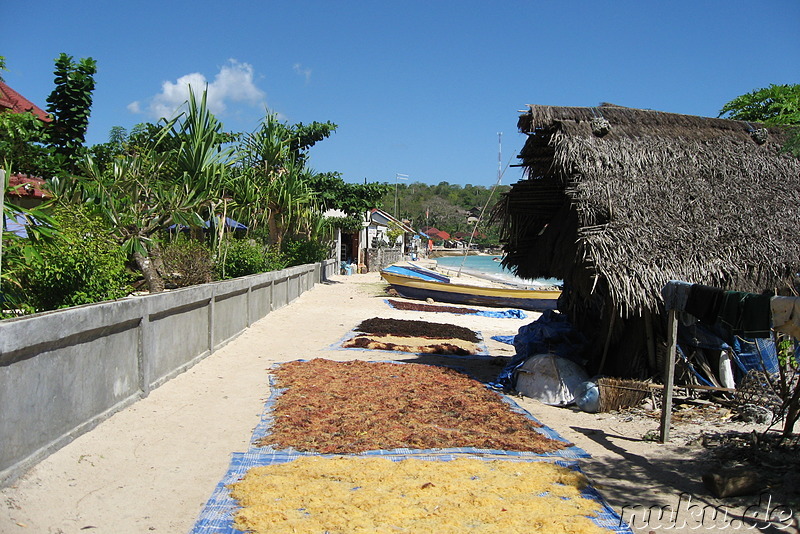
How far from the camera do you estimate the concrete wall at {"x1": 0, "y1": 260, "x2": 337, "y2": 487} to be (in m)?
4.98

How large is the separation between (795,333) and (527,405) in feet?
13.5

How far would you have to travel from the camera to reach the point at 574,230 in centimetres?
1018

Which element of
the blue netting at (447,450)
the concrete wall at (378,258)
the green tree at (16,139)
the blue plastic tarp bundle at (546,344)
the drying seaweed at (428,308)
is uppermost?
the green tree at (16,139)

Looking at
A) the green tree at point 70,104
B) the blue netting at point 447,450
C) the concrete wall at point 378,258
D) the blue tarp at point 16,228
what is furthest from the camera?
the concrete wall at point 378,258

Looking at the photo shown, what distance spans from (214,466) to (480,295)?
65.8 ft

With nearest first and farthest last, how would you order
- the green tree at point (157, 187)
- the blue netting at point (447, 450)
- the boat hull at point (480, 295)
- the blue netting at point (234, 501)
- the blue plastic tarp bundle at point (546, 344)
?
the blue netting at point (234, 501) < the blue netting at point (447, 450) < the blue plastic tarp bundle at point (546, 344) < the green tree at point (157, 187) < the boat hull at point (480, 295)

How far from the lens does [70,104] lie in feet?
59.3

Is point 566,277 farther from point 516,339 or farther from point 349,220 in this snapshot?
point 349,220

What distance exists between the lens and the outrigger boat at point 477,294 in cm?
2483

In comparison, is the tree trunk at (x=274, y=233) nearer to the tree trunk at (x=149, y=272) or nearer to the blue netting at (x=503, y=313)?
the blue netting at (x=503, y=313)

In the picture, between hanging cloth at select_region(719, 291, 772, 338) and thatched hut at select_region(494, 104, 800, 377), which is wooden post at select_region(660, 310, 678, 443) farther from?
thatched hut at select_region(494, 104, 800, 377)

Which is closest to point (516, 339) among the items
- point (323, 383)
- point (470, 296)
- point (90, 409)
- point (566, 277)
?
point (566, 277)

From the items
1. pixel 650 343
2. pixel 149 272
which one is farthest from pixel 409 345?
pixel 650 343

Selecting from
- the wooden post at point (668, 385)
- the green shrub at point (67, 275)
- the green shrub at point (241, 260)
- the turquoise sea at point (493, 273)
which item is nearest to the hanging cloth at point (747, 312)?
the wooden post at point (668, 385)
